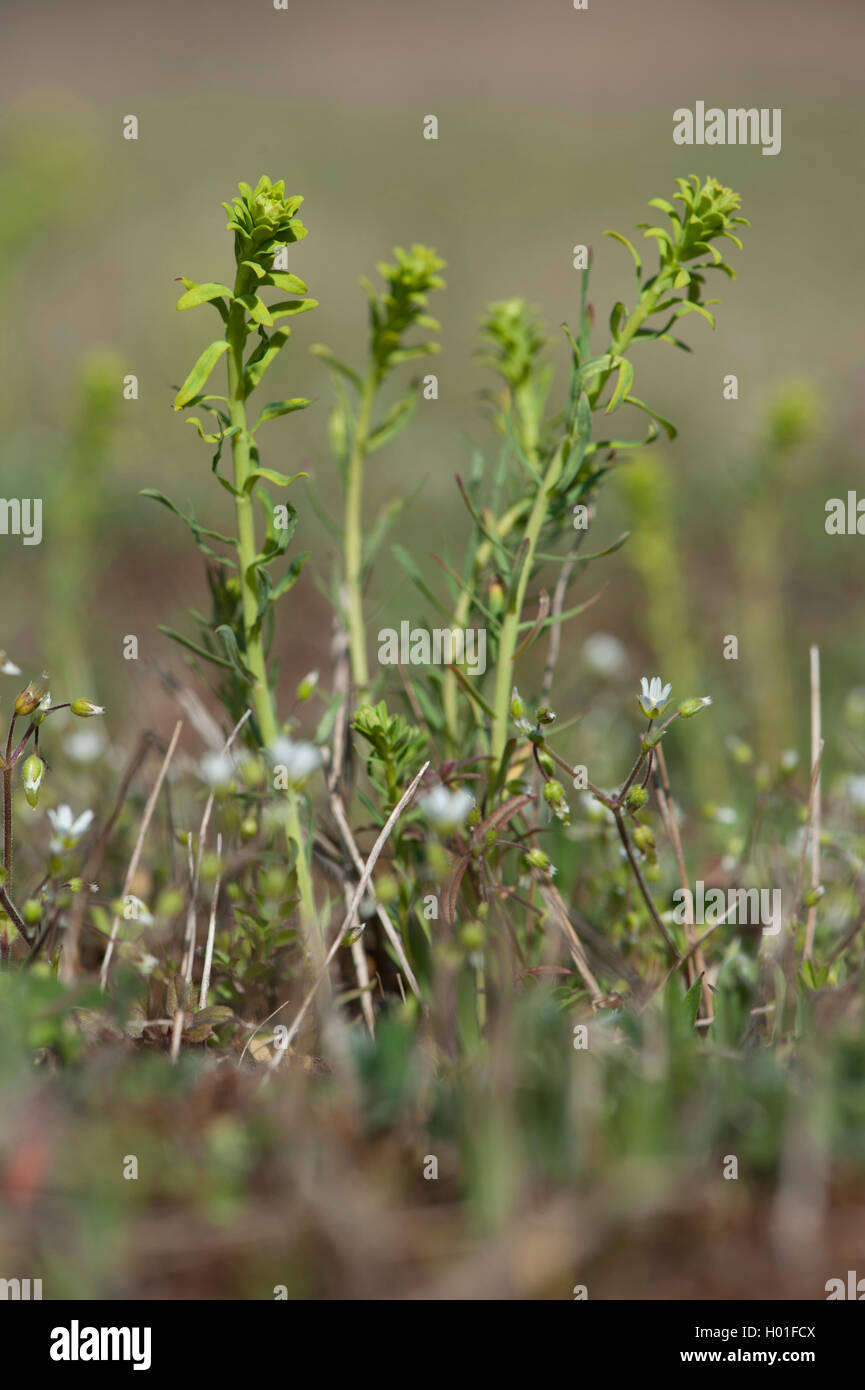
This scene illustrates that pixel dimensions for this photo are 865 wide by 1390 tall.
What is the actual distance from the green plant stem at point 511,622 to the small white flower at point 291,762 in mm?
273

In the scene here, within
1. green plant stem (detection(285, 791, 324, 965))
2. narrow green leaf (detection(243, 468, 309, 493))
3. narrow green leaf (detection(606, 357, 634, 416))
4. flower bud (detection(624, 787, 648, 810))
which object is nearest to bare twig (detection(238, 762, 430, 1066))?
green plant stem (detection(285, 791, 324, 965))

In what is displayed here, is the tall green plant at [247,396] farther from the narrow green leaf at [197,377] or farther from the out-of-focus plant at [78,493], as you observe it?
the out-of-focus plant at [78,493]

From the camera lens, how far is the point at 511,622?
64.8 inches

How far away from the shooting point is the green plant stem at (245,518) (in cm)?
147

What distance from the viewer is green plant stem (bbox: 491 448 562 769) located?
1.62 meters

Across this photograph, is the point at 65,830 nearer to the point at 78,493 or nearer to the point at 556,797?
the point at 556,797

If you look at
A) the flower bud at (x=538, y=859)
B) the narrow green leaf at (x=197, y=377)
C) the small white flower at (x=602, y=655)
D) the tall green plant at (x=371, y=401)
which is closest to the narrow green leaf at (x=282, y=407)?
the narrow green leaf at (x=197, y=377)

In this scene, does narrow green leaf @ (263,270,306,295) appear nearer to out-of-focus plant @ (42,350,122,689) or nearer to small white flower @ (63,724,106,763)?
small white flower @ (63,724,106,763)

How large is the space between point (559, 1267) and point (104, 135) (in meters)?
10.2

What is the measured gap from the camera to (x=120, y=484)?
5.05 meters

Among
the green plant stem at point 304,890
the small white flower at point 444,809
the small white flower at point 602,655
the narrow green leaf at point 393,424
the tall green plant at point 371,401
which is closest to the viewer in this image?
the small white flower at point 444,809

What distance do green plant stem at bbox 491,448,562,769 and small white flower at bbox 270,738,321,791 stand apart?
273mm
